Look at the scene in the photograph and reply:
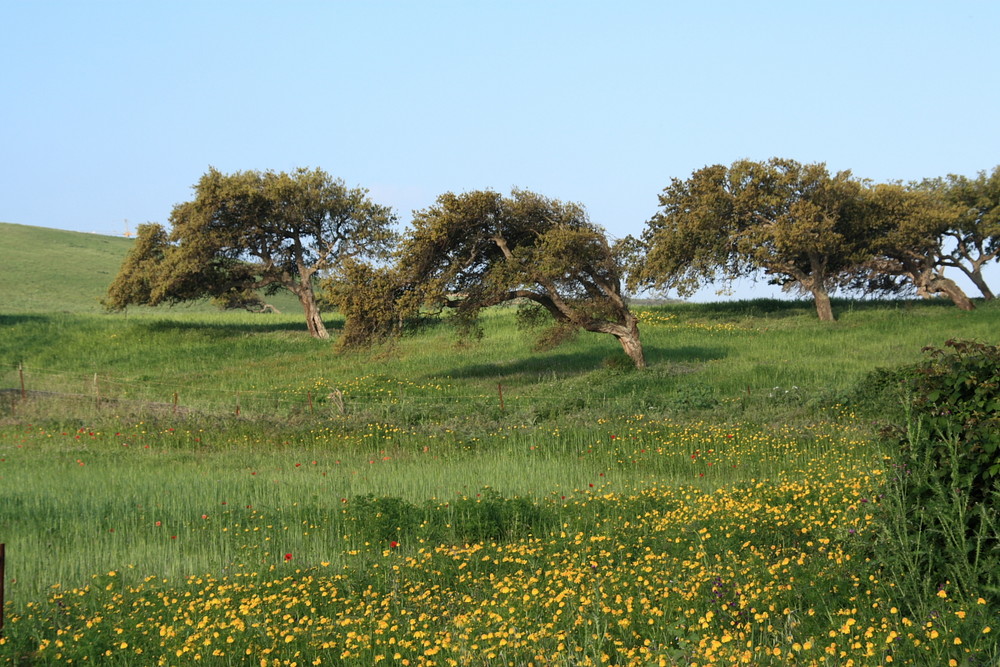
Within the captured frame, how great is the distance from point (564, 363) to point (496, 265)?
7.86 metres

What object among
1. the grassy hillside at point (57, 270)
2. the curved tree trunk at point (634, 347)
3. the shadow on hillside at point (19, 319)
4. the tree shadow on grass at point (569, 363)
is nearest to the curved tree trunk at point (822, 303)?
the tree shadow on grass at point (569, 363)

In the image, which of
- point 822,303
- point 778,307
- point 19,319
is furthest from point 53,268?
point 822,303

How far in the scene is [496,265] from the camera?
28.4 meters

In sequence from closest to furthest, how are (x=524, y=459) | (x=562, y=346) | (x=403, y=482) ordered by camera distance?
(x=403, y=482) < (x=524, y=459) < (x=562, y=346)

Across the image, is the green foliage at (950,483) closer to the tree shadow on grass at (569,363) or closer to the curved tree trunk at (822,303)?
the tree shadow on grass at (569,363)

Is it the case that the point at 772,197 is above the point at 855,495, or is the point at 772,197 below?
above

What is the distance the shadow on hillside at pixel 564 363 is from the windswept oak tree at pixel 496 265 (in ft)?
10.5

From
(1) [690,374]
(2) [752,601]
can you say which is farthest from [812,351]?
(2) [752,601]

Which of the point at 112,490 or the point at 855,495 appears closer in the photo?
the point at 855,495

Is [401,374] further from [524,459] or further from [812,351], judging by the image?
[524,459]

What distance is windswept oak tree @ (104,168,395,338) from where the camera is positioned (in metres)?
45.3

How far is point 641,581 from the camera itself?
24.8 ft

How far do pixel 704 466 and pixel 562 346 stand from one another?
978 inches

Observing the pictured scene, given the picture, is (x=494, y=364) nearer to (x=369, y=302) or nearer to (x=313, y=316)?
(x=369, y=302)
